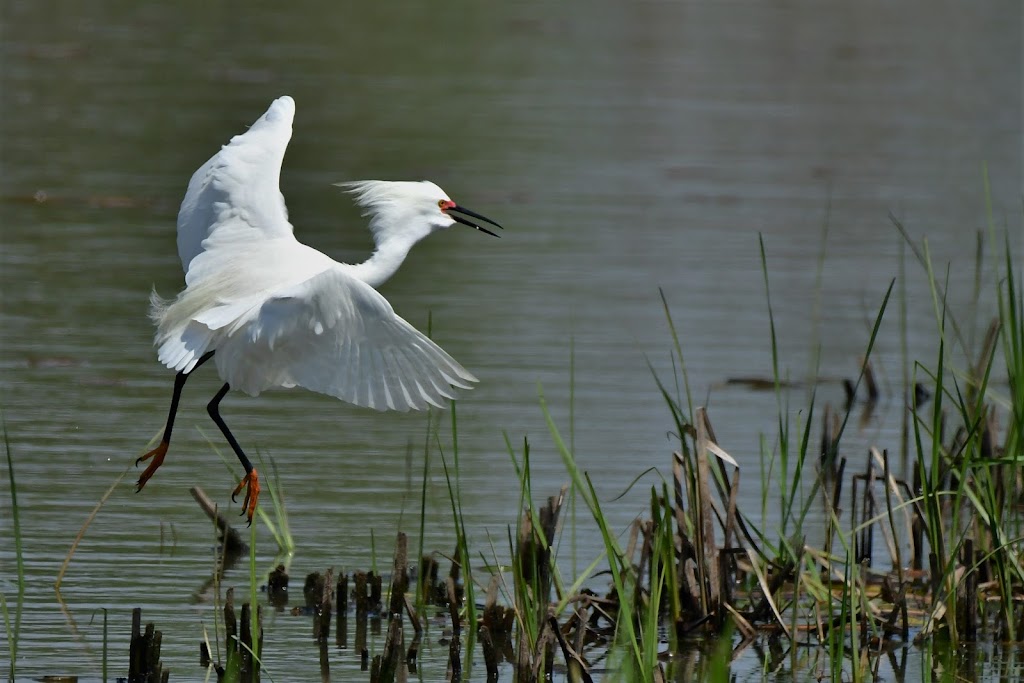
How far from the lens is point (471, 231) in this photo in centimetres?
1249

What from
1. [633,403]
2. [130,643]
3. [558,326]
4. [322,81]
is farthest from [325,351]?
[322,81]

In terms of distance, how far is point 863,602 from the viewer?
5480 millimetres

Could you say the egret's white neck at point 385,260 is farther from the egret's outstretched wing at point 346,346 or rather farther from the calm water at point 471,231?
the calm water at point 471,231

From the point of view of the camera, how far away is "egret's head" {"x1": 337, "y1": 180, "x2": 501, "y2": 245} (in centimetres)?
641

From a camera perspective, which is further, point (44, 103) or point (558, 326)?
point (44, 103)

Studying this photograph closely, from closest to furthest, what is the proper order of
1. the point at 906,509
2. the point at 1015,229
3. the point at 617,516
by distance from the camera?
the point at 906,509 < the point at 617,516 < the point at 1015,229

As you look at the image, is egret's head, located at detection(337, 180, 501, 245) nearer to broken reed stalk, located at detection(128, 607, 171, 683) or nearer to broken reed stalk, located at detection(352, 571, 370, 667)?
broken reed stalk, located at detection(352, 571, 370, 667)

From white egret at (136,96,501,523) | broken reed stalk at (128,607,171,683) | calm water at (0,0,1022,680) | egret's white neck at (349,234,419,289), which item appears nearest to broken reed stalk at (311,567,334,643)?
calm water at (0,0,1022,680)

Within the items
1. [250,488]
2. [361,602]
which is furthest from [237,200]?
[361,602]

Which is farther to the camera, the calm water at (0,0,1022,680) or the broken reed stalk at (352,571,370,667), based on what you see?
the calm water at (0,0,1022,680)

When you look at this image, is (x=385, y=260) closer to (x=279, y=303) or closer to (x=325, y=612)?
(x=279, y=303)

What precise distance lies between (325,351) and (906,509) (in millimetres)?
2221

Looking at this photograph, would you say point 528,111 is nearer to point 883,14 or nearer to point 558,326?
point 558,326

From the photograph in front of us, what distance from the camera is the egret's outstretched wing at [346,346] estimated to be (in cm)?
541
